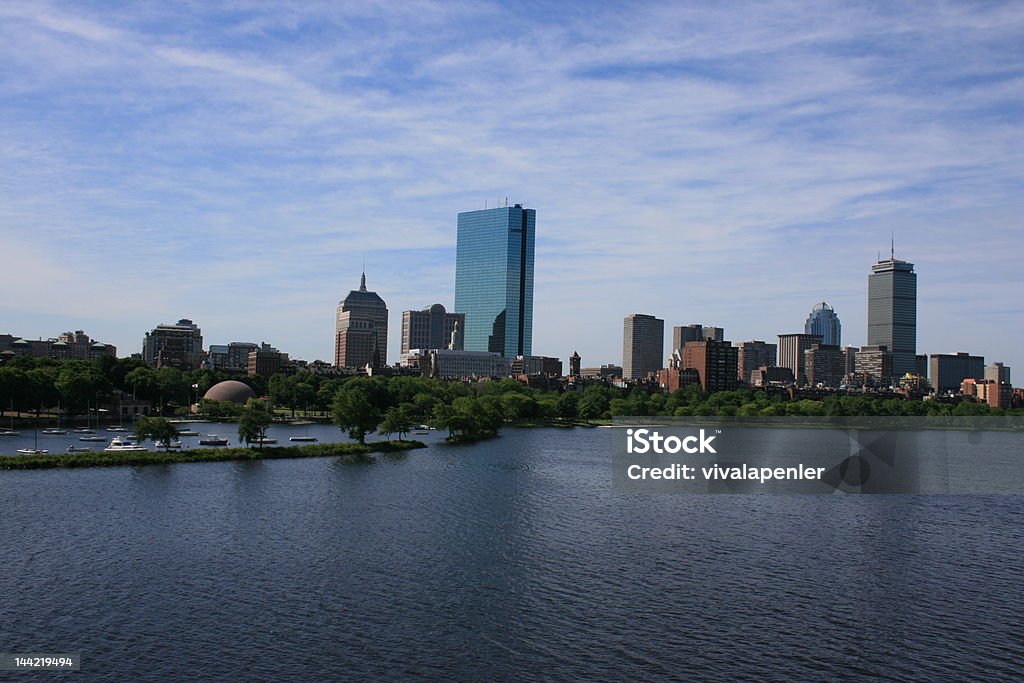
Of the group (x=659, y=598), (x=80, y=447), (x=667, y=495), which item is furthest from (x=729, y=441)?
(x=659, y=598)

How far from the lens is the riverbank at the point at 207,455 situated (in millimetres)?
88125

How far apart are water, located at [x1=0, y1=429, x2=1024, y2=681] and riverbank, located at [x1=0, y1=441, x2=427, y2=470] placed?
9.09m

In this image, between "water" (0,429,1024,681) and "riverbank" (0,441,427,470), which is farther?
"riverbank" (0,441,427,470)

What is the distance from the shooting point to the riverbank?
289ft

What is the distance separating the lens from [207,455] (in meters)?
99.2

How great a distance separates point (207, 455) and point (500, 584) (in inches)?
2391

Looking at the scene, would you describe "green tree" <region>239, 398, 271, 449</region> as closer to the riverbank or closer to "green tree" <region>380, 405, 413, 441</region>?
the riverbank

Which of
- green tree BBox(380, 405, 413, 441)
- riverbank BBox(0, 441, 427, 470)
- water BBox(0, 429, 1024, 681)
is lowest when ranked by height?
water BBox(0, 429, 1024, 681)

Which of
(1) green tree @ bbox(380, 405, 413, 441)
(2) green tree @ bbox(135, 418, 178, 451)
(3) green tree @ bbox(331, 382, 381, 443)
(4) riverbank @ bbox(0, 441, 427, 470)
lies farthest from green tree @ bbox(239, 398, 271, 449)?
(1) green tree @ bbox(380, 405, 413, 441)

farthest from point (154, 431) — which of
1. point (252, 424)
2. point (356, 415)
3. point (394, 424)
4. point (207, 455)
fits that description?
point (394, 424)

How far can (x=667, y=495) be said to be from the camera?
8088 centimetres

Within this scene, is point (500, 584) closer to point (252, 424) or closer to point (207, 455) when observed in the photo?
point (207, 455)

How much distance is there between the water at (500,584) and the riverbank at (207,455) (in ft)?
29.8

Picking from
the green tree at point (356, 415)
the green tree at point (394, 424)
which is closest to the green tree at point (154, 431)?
the green tree at point (356, 415)
